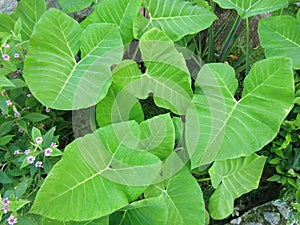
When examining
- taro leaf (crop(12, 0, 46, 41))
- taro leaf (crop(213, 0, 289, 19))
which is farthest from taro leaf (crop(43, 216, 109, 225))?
taro leaf (crop(213, 0, 289, 19))

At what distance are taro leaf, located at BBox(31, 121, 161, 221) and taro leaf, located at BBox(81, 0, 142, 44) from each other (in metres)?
0.38

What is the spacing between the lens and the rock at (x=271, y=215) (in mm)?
1495

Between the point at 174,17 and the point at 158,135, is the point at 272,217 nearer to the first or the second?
the point at 158,135

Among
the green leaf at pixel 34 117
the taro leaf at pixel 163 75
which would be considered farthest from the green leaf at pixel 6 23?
the taro leaf at pixel 163 75

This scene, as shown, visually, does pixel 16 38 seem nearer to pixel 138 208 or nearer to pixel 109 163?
pixel 109 163

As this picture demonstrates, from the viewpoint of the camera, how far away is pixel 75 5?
4.88 feet

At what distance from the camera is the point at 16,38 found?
1.25 metres

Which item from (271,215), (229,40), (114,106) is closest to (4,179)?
(114,106)

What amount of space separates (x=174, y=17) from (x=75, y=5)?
354 millimetres

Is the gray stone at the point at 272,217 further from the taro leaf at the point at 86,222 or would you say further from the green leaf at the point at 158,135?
the taro leaf at the point at 86,222

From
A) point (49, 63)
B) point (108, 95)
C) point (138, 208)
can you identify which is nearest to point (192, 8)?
point (108, 95)

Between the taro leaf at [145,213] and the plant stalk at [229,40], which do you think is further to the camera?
the plant stalk at [229,40]

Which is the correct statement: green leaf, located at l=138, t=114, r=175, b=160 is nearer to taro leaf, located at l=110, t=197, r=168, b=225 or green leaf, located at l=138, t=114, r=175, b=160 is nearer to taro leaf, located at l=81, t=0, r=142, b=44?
taro leaf, located at l=110, t=197, r=168, b=225

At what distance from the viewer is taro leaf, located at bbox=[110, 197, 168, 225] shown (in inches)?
46.4
